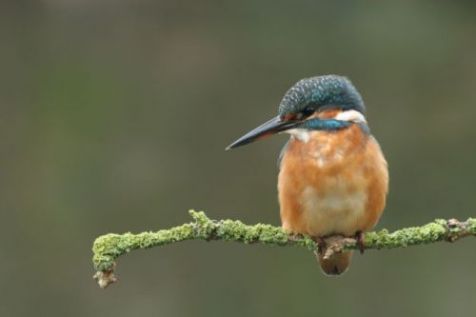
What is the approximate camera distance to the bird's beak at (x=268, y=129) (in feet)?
9.27

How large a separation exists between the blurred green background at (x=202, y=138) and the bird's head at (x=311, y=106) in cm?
325

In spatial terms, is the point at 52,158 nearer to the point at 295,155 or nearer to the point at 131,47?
the point at 131,47

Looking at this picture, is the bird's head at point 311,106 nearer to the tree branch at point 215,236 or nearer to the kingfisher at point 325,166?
the kingfisher at point 325,166

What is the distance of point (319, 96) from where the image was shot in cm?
289

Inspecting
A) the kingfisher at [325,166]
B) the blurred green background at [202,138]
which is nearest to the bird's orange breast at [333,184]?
the kingfisher at [325,166]

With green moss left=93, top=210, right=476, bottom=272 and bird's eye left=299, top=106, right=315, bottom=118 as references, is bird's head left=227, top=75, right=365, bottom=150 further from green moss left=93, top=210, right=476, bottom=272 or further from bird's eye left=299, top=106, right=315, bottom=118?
green moss left=93, top=210, right=476, bottom=272

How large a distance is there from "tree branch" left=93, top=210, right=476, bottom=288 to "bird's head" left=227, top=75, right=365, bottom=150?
43 cm

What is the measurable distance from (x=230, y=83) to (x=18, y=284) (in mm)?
1979

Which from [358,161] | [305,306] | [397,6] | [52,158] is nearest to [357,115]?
[358,161]

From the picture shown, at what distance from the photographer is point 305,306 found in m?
6.13

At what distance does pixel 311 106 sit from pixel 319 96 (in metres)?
0.04

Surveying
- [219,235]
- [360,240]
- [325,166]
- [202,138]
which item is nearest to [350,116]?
[325,166]

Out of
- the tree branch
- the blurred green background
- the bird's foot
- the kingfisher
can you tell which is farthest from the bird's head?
the blurred green background

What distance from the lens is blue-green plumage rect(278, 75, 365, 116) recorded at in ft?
9.34
